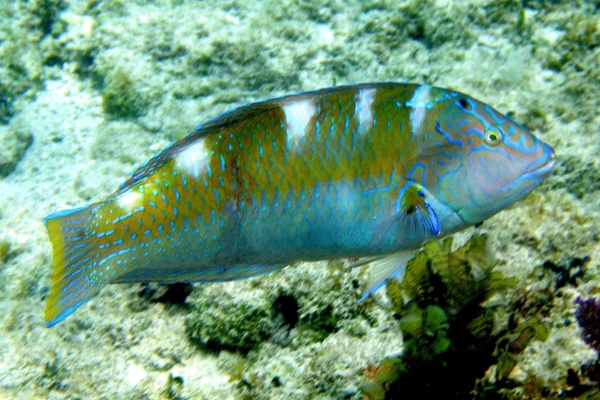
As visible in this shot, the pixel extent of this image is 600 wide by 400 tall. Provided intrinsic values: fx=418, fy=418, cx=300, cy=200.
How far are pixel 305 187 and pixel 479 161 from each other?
74cm

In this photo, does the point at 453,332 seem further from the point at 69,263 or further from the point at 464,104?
the point at 69,263

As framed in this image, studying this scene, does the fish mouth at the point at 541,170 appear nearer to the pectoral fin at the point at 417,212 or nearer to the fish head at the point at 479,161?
the fish head at the point at 479,161

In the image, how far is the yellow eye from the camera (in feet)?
5.76

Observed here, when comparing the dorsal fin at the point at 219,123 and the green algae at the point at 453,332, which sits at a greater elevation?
the dorsal fin at the point at 219,123

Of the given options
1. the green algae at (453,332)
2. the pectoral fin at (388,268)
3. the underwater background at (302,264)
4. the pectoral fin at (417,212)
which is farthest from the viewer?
the underwater background at (302,264)

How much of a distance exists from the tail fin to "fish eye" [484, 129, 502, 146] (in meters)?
1.72

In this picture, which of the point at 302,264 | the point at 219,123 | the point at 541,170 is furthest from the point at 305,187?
the point at 302,264

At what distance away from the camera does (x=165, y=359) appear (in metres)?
3.15

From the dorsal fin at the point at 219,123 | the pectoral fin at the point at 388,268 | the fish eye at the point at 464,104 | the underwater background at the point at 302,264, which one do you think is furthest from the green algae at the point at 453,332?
the dorsal fin at the point at 219,123

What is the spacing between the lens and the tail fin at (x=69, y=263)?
1.80 m

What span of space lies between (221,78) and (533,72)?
3.27 m

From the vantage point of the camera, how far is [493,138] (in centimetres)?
176

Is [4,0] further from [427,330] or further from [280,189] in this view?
[427,330]

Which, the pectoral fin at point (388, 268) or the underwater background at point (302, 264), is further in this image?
the underwater background at point (302, 264)
